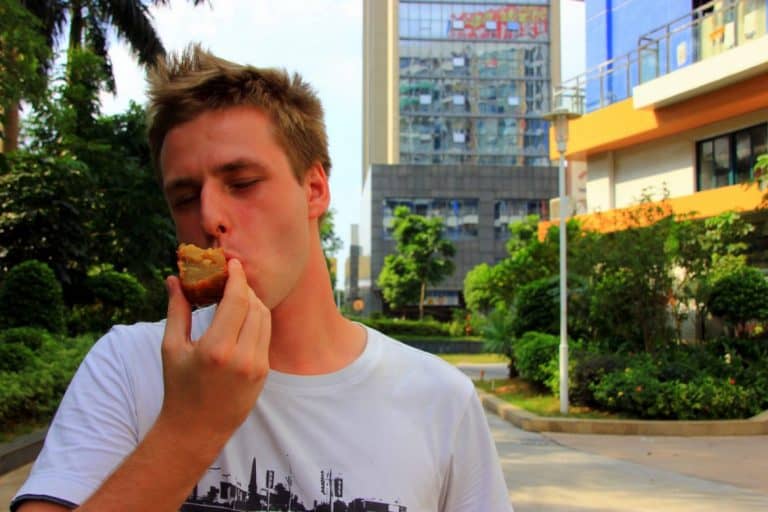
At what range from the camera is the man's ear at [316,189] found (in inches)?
61.7

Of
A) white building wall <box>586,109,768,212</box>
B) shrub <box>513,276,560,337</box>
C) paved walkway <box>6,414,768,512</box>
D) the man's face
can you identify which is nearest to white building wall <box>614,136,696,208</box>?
white building wall <box>586,109,768,212</box>

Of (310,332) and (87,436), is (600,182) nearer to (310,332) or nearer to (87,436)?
(310,332)

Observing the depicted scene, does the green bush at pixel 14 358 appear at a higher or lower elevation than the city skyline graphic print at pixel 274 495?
lower

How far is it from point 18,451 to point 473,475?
7.56 metres

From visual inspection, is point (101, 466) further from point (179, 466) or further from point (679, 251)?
point (679, 251)

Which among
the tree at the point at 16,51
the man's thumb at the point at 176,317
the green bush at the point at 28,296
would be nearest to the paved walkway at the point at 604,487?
the man's thumb at the point at 176,317

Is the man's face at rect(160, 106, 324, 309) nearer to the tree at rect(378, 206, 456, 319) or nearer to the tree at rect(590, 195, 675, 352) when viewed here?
the tree at rect(590, 195, 675, 352)

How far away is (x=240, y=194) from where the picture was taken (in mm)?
1403

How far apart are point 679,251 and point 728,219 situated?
106 inches

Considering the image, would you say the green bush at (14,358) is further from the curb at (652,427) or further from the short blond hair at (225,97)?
the short blond hair at (225,97)

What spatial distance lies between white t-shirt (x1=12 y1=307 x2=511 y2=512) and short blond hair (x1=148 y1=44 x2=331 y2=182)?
376mm

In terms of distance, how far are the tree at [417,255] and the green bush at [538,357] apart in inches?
1270

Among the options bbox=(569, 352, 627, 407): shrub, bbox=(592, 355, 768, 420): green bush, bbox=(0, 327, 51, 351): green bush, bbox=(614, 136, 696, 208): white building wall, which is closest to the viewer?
bbox=(592, 355, 768, 420): green bush

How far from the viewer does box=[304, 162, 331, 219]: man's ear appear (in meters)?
1.57
